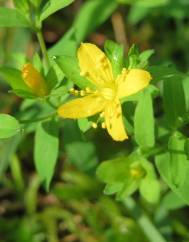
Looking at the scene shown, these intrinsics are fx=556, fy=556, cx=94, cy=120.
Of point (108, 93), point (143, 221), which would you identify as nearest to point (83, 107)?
point (108, 93)

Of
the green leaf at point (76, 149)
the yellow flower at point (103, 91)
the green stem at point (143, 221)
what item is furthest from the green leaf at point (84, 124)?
the green stem at point (143, 221)

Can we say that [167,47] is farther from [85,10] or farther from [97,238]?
[97,238]

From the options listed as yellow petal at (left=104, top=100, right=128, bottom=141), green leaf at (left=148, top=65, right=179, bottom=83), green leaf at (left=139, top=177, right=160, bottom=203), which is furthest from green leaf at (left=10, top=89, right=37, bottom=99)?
green leaf at (left=139, top=177, right=160, bottom=203)

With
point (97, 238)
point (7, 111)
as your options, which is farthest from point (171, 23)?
point (97, 238)

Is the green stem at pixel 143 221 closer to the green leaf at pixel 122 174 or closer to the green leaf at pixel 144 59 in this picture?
the green leaf at pixel 122 174

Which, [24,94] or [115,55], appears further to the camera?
[24,94]

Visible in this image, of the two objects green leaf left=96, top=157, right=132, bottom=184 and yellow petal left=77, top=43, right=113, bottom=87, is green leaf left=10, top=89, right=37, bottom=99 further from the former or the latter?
green leaf left=96, top=157, right=132, bottom=184

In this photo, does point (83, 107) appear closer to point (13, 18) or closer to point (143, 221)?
point (13, 18)
